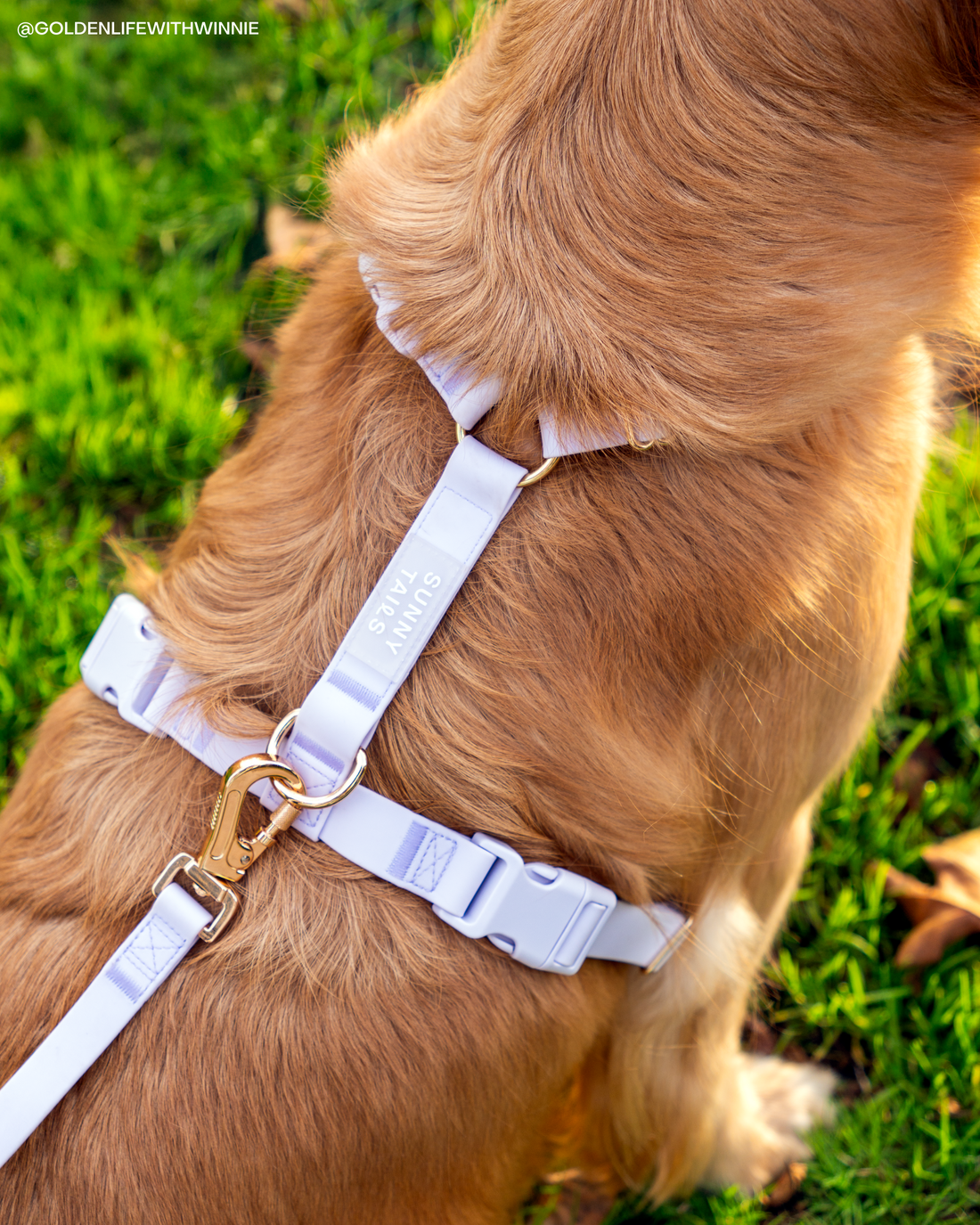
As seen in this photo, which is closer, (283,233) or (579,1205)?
(579,1205)

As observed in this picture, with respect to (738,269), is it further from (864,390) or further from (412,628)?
(412,628)

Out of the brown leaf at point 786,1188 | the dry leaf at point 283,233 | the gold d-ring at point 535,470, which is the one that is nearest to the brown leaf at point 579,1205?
the brown leaf at point 786,1188

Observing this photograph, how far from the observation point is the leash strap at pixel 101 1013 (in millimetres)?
1035

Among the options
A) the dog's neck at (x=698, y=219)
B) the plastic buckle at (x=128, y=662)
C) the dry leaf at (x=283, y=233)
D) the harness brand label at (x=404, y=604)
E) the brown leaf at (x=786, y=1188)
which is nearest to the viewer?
the dog's neck at (x=698, y=219)

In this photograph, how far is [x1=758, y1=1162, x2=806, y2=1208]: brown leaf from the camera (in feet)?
6.19

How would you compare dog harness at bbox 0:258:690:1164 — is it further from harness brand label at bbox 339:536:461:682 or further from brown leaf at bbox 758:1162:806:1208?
brown leaf at bbox 758:1162:806:1208

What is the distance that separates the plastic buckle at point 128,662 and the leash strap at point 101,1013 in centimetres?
23

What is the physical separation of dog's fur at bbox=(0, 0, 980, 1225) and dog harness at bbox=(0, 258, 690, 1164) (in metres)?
0.03

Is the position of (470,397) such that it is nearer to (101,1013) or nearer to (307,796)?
(307,796)

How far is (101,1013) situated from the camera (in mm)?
1044

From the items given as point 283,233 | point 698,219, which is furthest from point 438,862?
point 283,233

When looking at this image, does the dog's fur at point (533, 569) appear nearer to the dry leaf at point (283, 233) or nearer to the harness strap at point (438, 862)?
the harness strap at point (438, 862)

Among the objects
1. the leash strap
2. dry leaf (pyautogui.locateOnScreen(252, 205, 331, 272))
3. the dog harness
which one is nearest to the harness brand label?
the dog harness

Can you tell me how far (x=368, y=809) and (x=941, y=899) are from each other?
144 cm
